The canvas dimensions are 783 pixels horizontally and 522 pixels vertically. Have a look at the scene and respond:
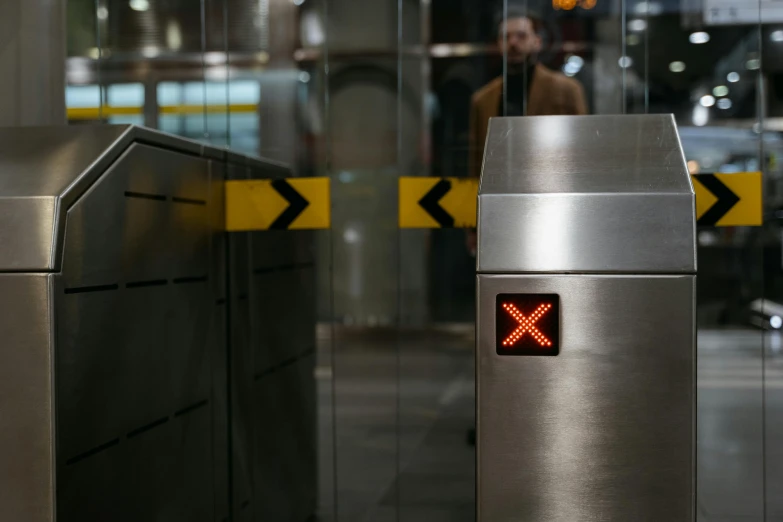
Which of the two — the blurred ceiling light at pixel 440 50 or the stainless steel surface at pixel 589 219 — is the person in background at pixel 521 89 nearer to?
the blurred ceiling light at pixel 440 50

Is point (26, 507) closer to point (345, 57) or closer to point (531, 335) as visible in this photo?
point (531, 335)

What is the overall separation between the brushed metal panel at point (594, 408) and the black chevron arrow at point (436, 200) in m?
1.45

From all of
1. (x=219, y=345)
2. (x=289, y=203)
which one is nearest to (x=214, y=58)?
(x=289, y=203)

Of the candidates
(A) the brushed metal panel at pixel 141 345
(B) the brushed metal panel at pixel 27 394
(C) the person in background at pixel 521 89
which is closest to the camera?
(B) the brushed metal panel at pixel 27 394

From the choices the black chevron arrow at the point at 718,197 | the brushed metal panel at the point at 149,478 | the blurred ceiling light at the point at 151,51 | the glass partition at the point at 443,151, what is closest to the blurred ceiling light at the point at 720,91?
the glass partition at the point at 443,151

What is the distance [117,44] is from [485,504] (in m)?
3.09

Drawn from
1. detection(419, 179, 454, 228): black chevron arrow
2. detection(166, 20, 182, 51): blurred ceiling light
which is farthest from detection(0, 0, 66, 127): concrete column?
detection(419, 179, 454, 228): black chevron arrow

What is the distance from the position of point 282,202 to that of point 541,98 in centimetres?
114

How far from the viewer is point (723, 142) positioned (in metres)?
3.68

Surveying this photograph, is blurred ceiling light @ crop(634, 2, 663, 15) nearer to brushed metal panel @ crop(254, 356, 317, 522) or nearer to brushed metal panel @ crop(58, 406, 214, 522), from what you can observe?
brushed metal panel @ crop(254, 356, 317, 522)

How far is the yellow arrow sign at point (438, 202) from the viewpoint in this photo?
370 cm

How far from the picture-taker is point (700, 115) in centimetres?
374

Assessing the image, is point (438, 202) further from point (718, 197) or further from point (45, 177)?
point (45, 177)

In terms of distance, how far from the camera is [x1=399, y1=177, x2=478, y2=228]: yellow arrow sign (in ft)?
12.1
